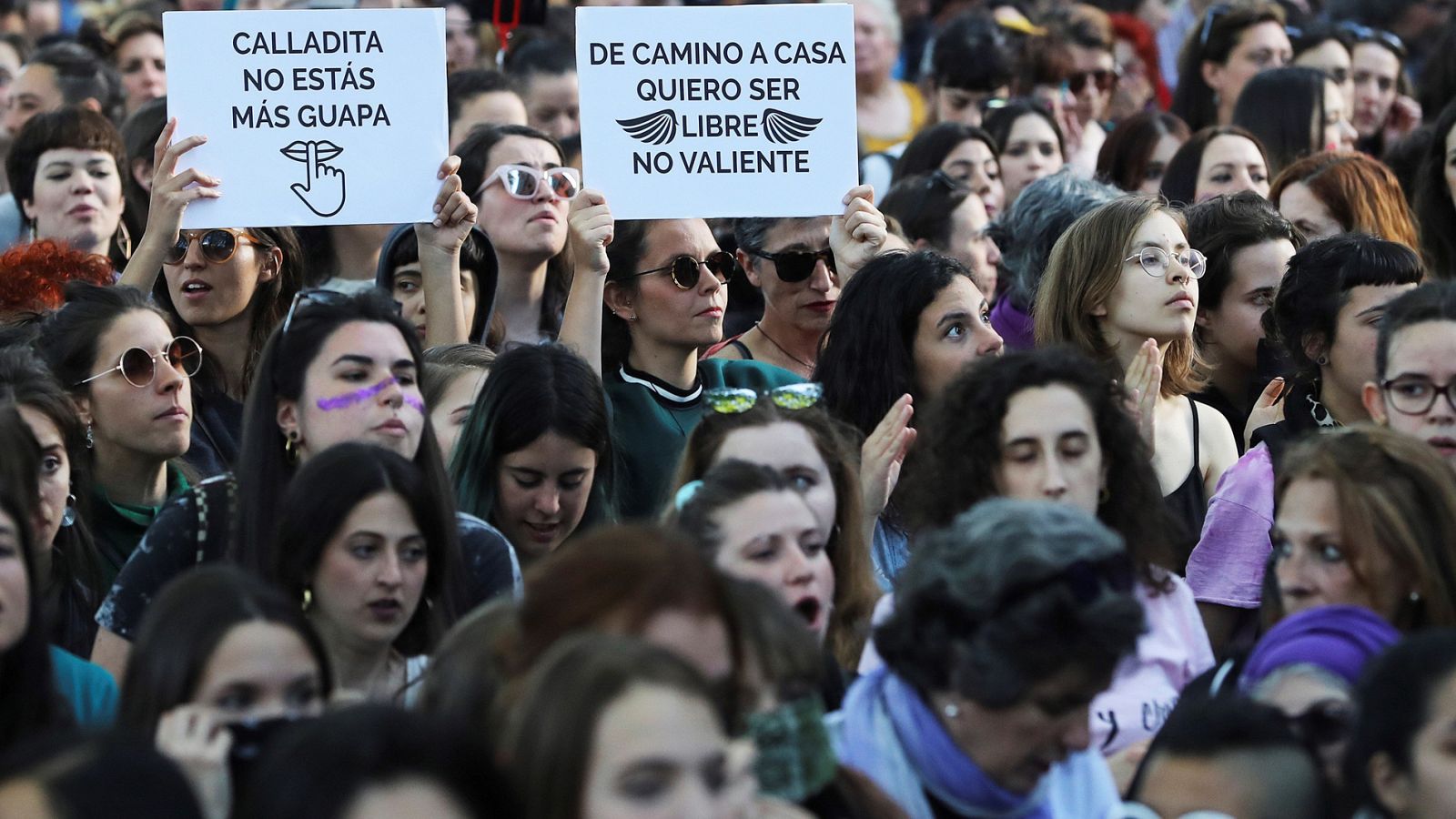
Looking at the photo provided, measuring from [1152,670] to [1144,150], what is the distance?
4165mm

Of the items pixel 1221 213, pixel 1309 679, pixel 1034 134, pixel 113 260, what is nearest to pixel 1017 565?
pixel 1309 679

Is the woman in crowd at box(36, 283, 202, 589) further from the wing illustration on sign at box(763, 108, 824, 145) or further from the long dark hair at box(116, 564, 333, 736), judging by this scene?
the long dark hair at box(116, 564, 333, 736)

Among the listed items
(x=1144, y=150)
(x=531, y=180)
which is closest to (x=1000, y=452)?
(x=531, y=180)

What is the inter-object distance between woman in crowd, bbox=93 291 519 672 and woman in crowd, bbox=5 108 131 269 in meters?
2.35

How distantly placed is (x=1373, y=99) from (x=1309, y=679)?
656 centimetres

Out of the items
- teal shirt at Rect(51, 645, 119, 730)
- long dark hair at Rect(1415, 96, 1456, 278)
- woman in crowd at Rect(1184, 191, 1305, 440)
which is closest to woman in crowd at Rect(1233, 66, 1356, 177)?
long dark hair at Rect(1415, 96, 1456, 278)

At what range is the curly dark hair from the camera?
14.1 feet

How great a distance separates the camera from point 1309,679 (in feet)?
11.4

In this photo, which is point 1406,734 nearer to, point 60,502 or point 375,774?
point 375,774

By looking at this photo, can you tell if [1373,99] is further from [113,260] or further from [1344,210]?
[113,260]

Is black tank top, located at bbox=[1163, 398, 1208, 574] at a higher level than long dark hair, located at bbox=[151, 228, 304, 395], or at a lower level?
lower

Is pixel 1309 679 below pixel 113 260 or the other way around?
below

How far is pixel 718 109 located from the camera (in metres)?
5.77

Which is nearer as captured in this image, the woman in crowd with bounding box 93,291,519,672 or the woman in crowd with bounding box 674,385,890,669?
the woman in crowd with bounding box 93,291,519,672
